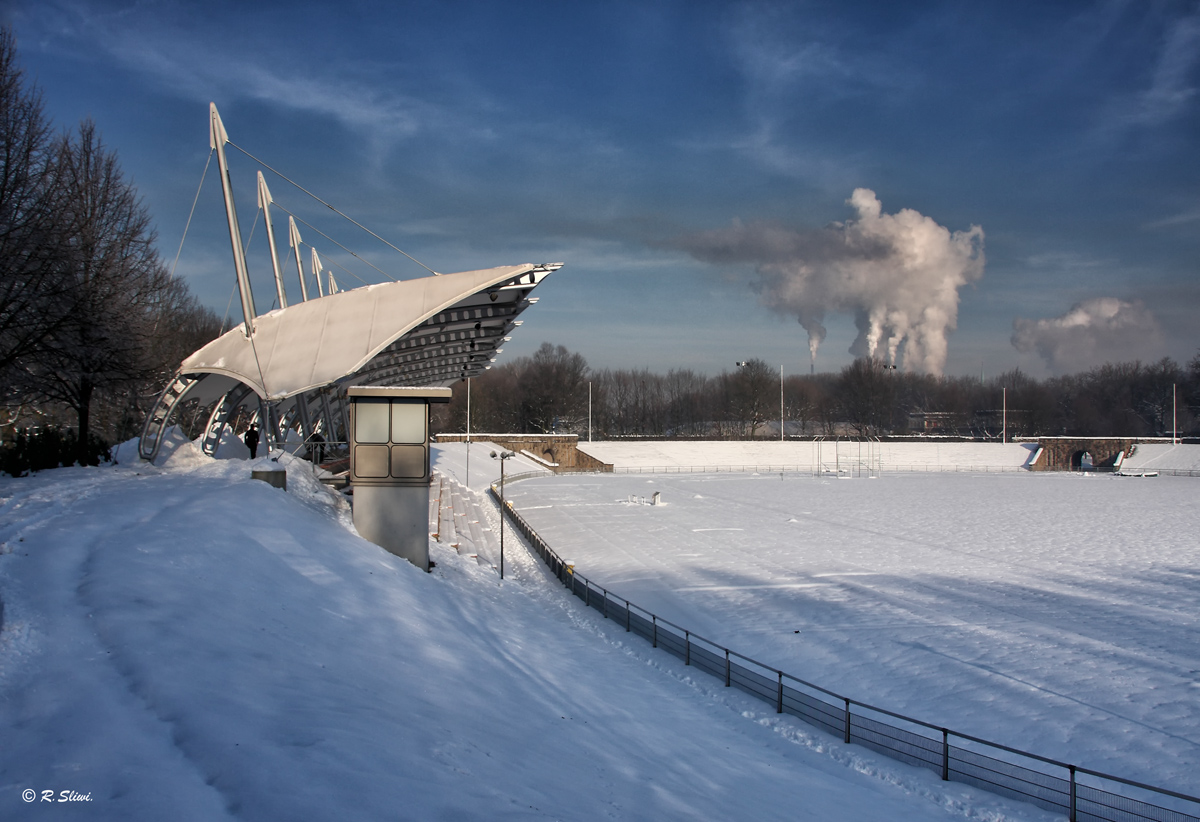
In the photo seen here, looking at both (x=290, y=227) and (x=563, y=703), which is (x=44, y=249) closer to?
(x=563, y=703)

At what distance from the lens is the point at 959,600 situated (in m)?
20.1

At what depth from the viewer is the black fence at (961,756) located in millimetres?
8609

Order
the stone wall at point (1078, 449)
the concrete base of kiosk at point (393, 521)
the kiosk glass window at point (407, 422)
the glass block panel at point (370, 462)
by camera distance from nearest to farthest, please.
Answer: the concrete base of kiosk at point (393, 521)
the glass block panel at point (370, 462)
the kiosk glass window at point (407, 422)
the stone wall at point (1078, 449)

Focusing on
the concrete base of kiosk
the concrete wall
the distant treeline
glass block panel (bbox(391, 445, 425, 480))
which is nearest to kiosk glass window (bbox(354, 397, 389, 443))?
glass block panel (bbox(391, 445, 425, 480))

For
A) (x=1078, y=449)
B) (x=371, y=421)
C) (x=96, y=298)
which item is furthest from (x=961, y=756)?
(x=1078, y=449)

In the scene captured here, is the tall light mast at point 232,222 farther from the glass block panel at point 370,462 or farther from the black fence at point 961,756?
the black fence at point 961,756

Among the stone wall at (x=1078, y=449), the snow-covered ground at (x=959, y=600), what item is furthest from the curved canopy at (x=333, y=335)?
the stone wall at (x=1078, y=449)

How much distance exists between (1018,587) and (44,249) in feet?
94.8

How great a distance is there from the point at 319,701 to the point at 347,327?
18825mm

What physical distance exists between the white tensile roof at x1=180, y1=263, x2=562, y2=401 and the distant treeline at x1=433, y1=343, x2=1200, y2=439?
2767 inches

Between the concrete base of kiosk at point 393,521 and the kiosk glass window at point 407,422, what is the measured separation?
1377 millimetres

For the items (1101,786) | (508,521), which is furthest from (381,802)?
(508,521)

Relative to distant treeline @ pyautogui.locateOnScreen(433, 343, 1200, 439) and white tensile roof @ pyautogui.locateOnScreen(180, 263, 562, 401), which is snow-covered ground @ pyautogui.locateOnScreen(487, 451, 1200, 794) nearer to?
white tensile roof @ pyautogui.locateOnScreen(180, 263, 562, 401)

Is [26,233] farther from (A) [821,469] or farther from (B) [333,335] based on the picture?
(A) [821,469]
